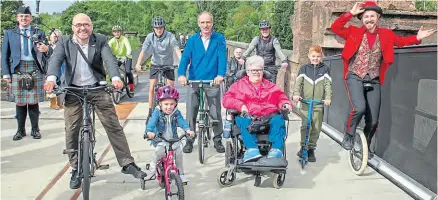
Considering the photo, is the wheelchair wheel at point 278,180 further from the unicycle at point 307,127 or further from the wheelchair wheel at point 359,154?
the wheelchair wheel at point 359,154

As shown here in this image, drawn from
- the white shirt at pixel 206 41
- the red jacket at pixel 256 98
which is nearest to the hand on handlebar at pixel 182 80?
the white shirt at pixel 206 41

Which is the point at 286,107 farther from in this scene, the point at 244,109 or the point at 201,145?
the point at 201,145

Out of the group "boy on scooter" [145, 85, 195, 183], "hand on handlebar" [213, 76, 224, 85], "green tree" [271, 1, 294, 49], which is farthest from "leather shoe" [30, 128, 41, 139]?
"green tree" [271, 1, 294, 49]

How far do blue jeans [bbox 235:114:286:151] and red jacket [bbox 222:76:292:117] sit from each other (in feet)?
0.45

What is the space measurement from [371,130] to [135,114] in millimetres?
5241

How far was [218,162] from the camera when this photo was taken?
6359mm

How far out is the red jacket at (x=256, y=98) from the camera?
17.5 feet

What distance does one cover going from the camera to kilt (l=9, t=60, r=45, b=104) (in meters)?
7.29

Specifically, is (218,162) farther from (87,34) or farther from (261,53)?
(261,53)

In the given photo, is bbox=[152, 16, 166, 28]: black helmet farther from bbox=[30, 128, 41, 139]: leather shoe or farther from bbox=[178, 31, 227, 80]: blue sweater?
bbox=[30, 128, 41, 139]: leather shoe

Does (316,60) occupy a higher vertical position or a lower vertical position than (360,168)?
higher

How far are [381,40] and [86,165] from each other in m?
3.44

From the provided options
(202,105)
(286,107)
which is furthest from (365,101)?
(202,105)

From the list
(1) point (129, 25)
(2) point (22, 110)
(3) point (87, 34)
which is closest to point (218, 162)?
(3) point (87, 34)
